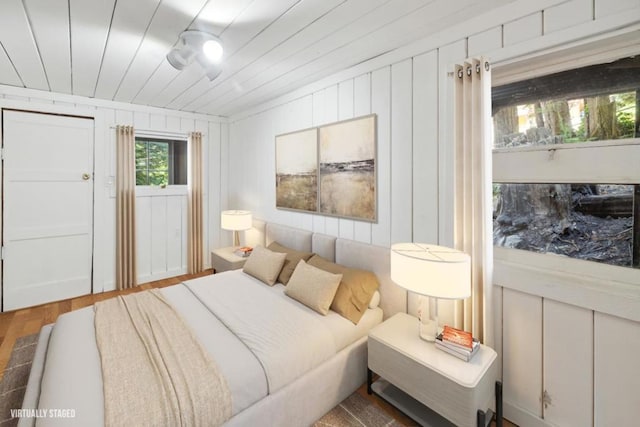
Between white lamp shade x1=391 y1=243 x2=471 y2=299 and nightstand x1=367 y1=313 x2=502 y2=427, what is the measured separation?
0.36 metres

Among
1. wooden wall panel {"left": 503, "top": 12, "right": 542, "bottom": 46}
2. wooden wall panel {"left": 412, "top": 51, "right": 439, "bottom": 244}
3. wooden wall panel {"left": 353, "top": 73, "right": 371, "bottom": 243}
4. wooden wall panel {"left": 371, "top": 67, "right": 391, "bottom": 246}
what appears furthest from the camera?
wooden wall panel {"left": 353, "top": 73, "right": 371, "bottom": 243}

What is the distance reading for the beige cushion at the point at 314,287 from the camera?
2105 millimetres

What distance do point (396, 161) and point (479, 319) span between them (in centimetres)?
125

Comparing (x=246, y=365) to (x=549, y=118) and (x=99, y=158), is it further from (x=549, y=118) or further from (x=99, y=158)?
(x=99, y=158)

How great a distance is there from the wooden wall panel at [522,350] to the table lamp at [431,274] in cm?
41

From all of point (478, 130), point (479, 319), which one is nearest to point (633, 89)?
point (478, 130)

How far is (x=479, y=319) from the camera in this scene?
5.84 ft

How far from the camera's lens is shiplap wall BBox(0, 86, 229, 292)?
11.4ft

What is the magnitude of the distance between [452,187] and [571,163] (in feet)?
2.05

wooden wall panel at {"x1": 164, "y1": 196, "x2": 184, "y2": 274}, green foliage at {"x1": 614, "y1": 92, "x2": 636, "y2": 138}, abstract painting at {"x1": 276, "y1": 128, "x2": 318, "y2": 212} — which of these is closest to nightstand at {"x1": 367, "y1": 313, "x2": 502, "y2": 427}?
green foliage at {"x1": 614, "y1": 92, "x2": 636, "y2": 138}

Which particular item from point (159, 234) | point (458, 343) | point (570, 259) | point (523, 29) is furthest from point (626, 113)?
point (159, 234)

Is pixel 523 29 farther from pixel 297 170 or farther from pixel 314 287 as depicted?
pixel 297 170

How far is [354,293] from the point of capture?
2.15 meters

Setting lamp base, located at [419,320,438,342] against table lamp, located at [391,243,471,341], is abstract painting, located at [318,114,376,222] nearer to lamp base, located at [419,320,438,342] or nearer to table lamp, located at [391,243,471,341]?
table lamp, located at [391,243,471,341]
